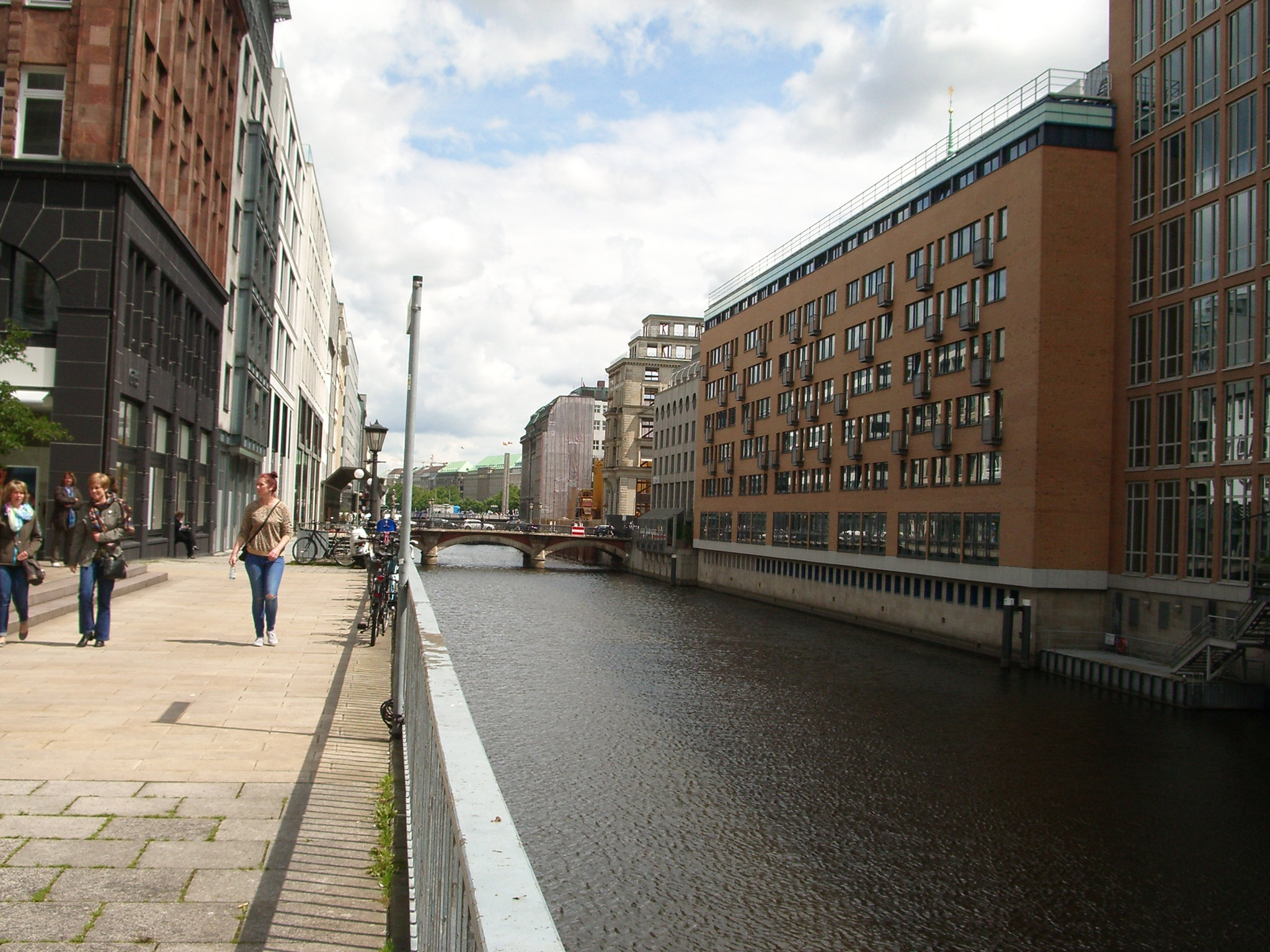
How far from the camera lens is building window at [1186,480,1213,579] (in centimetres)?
3406

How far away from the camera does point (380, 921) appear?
5.18 m

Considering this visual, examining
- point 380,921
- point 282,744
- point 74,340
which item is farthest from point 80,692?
point 74,340

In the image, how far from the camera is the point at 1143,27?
39250 mm

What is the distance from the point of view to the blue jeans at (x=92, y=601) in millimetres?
11789

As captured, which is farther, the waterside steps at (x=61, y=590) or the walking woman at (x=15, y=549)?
the waterside steps at (x=61, y=590)

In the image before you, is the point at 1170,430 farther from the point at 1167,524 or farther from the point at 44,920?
the point at 44,920

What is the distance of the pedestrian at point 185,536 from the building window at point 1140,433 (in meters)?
32.2

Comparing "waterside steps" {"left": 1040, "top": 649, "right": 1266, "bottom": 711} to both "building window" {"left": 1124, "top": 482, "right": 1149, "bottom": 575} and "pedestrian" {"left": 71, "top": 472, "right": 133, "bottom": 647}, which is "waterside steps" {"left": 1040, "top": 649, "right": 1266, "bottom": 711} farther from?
"pedestrian" {"left": 71, "top": 472, "right": 133, "bottom": 647}

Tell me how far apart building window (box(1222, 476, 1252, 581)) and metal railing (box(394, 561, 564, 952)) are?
3288 centimetres

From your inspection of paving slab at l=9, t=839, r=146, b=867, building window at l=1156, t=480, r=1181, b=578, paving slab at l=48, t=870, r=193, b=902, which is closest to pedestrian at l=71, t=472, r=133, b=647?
paving slab at l=9, t=839, r=146, b=867

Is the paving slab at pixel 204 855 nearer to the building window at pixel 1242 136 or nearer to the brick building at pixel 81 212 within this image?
the brick building at pixel 81 212

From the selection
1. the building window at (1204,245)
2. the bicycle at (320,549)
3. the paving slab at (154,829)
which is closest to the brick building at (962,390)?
the building window at (1204,245)

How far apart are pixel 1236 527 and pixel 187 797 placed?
33.6 m

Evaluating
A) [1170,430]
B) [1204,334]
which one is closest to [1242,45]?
[1204,334]
